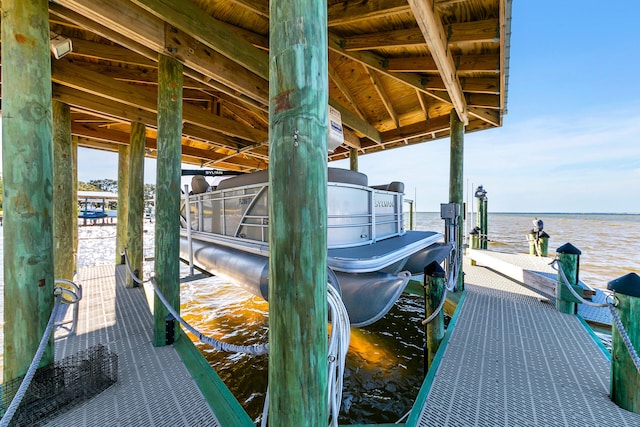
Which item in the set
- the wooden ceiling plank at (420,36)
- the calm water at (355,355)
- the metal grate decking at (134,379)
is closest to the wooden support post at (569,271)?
the calm water at (355,355)

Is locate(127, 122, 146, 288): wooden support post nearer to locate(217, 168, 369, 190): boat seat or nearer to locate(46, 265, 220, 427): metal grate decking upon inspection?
locate(46, 265, 220, 427): metal grate decking

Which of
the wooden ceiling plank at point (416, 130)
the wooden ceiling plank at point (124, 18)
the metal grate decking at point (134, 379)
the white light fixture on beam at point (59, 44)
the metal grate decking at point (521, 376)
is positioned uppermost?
the wooden ceiling plank at point (416, 130)

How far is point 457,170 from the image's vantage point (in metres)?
5.11

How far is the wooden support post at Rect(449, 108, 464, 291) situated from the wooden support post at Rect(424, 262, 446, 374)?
196cm

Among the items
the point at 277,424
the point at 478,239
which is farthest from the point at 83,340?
the point at 478,239

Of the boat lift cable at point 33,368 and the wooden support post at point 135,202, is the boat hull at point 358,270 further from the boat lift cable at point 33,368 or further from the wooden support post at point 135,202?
the wooden support post at point 135,202

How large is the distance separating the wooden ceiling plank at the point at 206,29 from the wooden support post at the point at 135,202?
309 centimetres

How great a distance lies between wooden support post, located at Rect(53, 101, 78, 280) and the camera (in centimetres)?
406

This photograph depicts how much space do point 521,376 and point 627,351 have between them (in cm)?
81

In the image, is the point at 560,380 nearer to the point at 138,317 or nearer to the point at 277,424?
the point at 277,424

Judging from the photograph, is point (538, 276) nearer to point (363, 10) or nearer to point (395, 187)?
point (395, 187)

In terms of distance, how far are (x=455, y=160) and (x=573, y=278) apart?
8.69 feet

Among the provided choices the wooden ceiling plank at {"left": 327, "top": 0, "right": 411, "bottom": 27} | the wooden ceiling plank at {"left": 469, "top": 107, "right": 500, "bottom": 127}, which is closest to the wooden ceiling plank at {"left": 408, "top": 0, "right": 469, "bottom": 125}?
the wooden ceiling plank at {"left": 327, "top": 0, "right": 411, "bottom": 27}

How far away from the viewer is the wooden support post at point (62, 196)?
406cm
